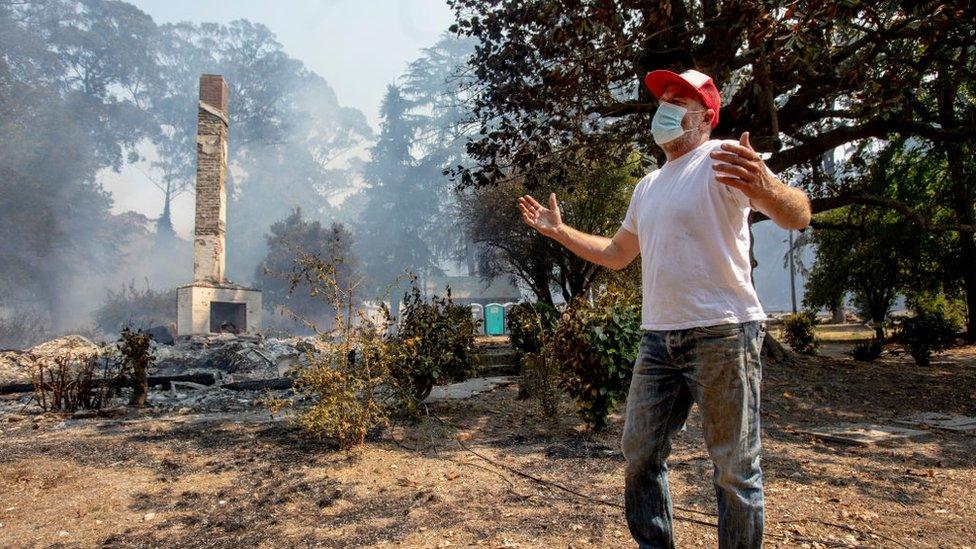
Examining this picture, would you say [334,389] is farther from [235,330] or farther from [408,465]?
[235,330]

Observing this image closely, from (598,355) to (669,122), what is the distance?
3.54 m

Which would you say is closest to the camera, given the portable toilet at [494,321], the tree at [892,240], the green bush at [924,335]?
the green bush at [924,335]

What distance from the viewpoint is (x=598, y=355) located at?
18.7 ft

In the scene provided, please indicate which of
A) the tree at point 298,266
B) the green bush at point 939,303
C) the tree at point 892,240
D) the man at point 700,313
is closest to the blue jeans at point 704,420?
the man at point 700,313

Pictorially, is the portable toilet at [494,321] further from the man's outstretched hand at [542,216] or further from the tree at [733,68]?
the man's outstretched hand at [542,216]

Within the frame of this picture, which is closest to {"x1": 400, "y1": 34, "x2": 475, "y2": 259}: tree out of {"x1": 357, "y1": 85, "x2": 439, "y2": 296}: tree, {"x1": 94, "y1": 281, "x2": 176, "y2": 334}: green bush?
{"x1": 357, "y1": 85, "x2": 439, "y2": 296}: tree

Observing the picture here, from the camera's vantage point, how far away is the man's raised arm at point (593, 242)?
9.49 ft

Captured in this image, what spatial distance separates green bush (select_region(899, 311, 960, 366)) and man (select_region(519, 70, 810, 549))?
1317 cm

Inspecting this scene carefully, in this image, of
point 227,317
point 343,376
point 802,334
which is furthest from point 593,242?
point 227,317

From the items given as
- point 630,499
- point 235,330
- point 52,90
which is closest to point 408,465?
point 630,499

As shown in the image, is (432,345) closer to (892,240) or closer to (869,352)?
(869,352)

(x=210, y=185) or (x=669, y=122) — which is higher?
(x=210, y=185)

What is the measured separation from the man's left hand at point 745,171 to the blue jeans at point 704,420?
0.51 meters

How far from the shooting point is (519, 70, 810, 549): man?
2.15 m
